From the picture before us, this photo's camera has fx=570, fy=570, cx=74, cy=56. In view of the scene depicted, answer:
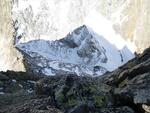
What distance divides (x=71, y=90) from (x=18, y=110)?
186cm

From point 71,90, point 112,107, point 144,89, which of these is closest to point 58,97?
point 71,90

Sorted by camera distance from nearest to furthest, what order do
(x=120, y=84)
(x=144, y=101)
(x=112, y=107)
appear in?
1. (x=144, y=101)
2. (x=112, y=107)
3. (x=120, y=84)

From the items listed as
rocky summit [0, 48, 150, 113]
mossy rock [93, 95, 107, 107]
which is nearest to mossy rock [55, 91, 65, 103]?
rocky summit [0, 48, 150, 113]

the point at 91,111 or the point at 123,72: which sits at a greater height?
the point at 123,72

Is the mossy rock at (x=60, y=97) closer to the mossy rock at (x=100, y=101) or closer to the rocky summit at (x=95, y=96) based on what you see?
the rocky summit at (x=95, y=96)

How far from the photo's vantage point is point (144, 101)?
648 inches

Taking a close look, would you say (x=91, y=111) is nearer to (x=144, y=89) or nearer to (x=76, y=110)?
(x=76, y=110)

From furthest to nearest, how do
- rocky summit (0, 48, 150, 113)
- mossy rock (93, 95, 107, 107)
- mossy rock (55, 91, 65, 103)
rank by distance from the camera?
mossy rock (55, 91, 65, 103), mossy rock (93, 95, 107, 107), rocky summit (0, 48, 150, 113)

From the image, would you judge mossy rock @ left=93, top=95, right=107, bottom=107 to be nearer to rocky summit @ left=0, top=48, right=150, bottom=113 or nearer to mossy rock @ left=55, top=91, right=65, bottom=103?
rocky summit @ left=0, top=48, right=150, bottom=113

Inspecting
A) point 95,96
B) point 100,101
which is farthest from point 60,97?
point 100,101

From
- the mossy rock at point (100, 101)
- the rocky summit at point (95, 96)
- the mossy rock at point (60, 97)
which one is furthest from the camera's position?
the mossy rock at point (60, 97)

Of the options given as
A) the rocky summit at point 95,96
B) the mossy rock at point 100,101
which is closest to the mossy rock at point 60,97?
the rocky summit at point 95,96

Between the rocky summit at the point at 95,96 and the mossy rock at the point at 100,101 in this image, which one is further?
the mossy rock at the point at 100,101

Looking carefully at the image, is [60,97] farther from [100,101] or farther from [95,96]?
[100,101]
